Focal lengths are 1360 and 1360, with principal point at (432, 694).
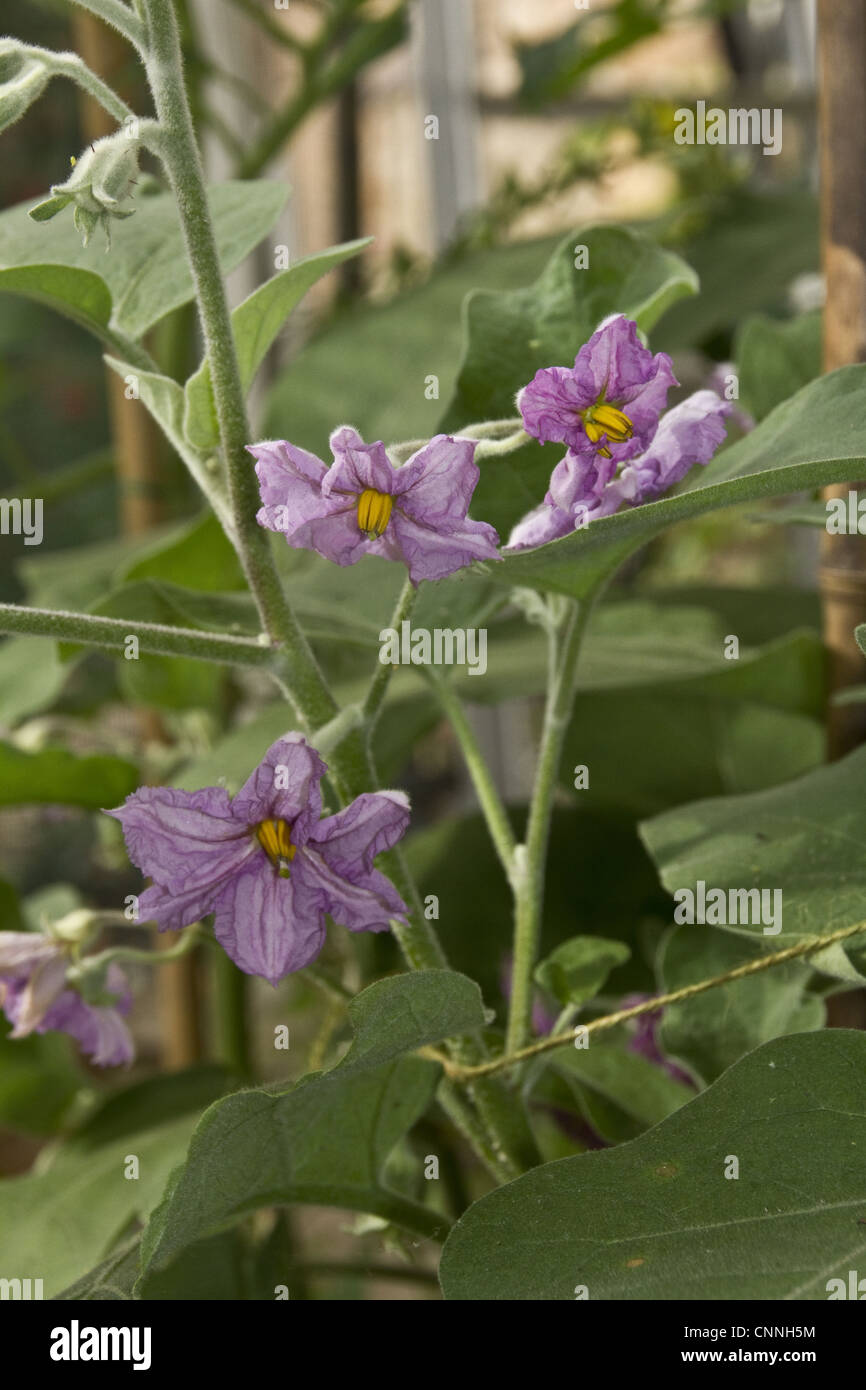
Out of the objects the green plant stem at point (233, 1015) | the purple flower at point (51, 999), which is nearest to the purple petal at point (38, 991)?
the purple flower at point (51, 999)

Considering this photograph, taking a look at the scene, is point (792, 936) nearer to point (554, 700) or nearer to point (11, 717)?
point (554, 700)

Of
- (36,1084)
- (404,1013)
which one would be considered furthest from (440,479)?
(36,1084)

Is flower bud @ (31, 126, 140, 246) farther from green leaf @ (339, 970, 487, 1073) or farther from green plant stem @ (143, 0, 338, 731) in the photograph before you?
green leaf @ (339, 970, 487, 1073)

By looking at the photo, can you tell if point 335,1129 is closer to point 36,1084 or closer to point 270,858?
point 270,858

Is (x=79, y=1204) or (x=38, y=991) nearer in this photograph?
(x=38, y=991)
